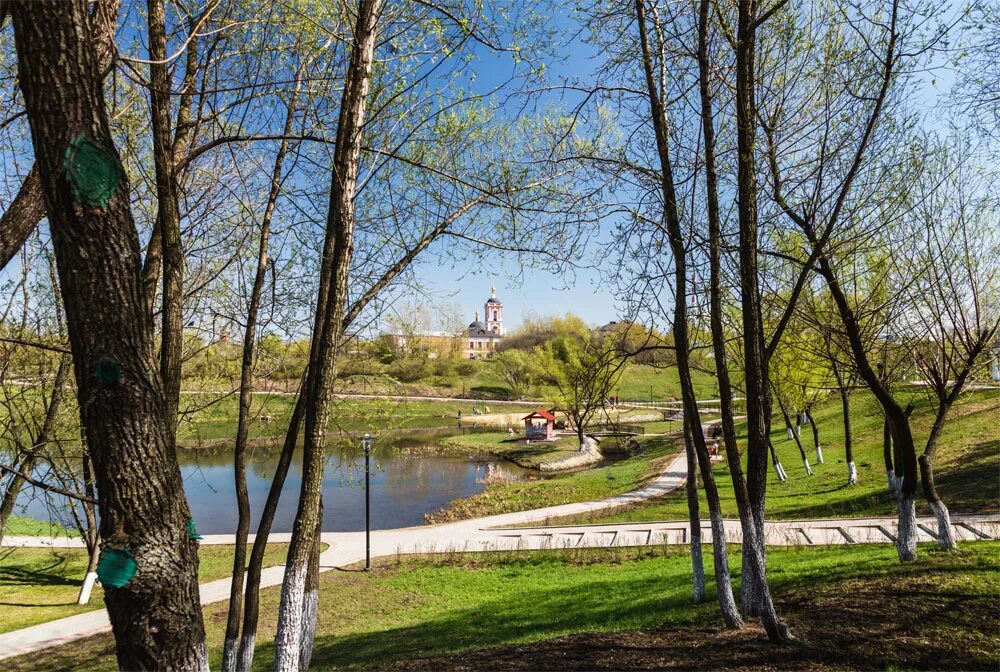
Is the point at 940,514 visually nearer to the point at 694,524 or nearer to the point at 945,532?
the point at 945,532

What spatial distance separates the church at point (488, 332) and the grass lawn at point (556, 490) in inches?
2502

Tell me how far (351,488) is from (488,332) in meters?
103

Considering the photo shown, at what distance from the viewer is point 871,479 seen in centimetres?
1708

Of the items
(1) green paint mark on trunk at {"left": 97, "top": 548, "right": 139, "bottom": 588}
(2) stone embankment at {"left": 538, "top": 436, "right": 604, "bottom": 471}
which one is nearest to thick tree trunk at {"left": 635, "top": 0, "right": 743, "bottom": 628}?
(1) green paint mark on trunk at {"left": 97, "top": 548, "right": 139, "bottom": 588}

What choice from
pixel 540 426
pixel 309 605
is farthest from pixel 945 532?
pixel 540 426

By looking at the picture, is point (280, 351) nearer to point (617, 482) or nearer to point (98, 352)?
point (98, 352)

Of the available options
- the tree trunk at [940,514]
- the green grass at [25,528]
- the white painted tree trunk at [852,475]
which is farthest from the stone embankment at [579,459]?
the tree trunk at [940,514]

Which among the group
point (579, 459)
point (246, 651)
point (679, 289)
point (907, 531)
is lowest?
point (579, 459)

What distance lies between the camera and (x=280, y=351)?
7602mm

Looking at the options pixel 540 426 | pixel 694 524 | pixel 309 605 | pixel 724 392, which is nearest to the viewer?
pixel 724 392

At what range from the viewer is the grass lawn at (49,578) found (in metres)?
11.3

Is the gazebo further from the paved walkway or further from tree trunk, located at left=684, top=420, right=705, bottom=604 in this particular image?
tree trunk, located at left=684, top=420, right=705, bottom=604

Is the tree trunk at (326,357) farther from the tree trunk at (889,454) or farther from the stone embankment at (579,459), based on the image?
the stone embankment at (579,459)

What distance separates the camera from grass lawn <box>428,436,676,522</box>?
66.5ft
